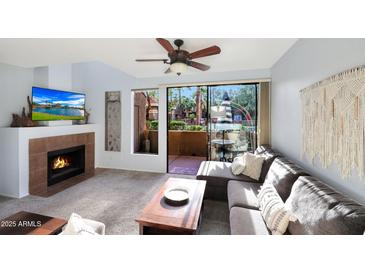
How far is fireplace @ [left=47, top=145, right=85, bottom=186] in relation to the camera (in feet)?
11.1

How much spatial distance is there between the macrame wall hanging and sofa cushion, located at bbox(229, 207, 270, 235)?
2.49ft

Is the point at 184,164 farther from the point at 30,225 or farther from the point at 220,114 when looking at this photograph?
the point at 30,225

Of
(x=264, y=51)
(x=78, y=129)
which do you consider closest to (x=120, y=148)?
(x=78, y=129)

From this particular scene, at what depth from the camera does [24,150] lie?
288 centimetres

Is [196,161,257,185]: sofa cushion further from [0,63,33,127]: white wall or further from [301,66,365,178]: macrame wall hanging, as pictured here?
[0,63,33,127]: white wall

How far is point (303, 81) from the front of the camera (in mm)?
2070

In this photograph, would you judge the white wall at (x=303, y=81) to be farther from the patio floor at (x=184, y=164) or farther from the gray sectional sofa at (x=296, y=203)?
the patio floor at (x=184, y=164)

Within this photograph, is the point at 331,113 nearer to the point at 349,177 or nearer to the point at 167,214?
the point at 349,177

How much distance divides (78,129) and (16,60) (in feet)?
5.12

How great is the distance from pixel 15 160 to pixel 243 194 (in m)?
3.61

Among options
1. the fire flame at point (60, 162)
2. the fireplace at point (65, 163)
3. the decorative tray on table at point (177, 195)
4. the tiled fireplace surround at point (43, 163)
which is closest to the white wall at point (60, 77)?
the tiled fireplace surround at point (43, 163)

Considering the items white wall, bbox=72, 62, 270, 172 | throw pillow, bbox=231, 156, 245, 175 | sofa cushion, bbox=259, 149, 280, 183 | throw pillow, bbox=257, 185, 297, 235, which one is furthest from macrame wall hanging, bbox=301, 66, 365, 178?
white wall, bbox=72, 62, 270, 172

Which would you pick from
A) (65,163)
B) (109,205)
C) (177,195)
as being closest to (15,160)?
(65,163)

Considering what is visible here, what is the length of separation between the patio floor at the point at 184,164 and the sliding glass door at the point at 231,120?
61 centimetres
